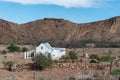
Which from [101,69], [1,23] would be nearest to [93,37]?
[1,23]

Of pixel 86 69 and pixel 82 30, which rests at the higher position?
pixel 82 30

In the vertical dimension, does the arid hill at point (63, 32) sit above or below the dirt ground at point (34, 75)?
above

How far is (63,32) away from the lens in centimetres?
19112

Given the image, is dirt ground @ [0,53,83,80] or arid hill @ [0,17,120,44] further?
arid hill @ [0,17,120,44]

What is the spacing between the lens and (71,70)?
35781 millimetres

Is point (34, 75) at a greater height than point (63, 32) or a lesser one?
lesser

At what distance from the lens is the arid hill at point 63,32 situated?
587 feet

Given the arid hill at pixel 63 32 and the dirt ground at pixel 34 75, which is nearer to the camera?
the dirt ground at pixel 34 75

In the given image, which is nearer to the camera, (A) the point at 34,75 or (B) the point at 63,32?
(A) the point at 34,75

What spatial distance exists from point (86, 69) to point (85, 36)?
150 m

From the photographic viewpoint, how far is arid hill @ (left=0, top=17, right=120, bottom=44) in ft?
587

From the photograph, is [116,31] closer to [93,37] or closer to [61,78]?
[93,37]

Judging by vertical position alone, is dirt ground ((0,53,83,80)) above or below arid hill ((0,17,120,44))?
below

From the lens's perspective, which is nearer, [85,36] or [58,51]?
[58,51]
